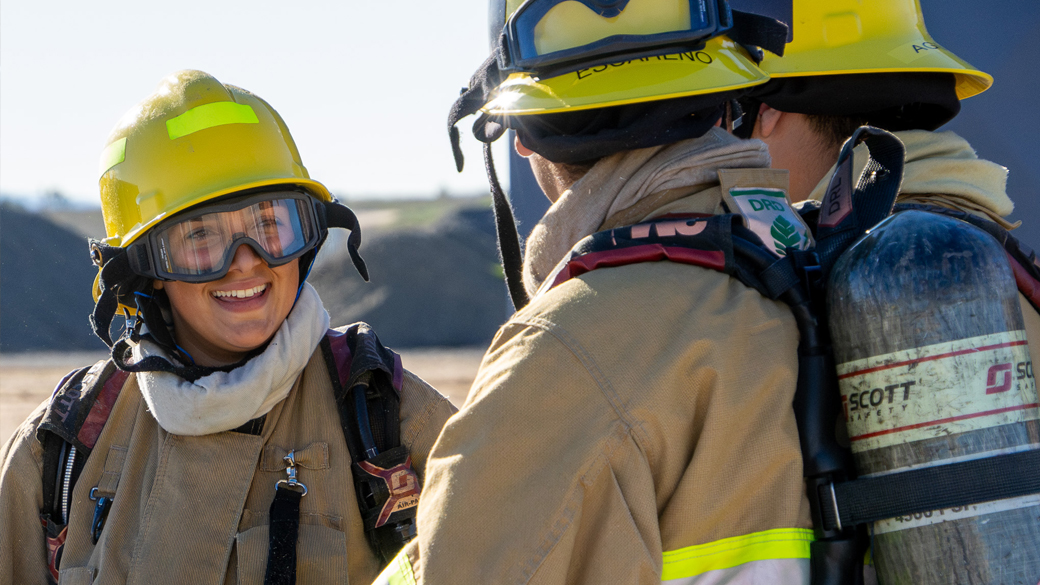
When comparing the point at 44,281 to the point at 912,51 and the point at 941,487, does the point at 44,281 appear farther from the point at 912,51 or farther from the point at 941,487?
the point at 941,487

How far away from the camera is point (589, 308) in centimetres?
142

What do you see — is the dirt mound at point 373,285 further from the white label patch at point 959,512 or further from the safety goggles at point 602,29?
the white label patch at point 959,512

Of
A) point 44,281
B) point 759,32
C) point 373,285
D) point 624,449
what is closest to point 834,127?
point 759,32

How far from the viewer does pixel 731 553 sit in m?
1.41

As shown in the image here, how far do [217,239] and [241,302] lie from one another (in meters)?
0.20

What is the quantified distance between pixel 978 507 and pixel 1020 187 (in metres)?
2.91

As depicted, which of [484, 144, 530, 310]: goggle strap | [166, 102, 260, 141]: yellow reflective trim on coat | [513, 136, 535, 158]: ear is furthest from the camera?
[166, 102, 260, 141]: yellow reflective trim on coat

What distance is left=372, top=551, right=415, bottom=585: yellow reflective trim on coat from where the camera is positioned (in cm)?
138

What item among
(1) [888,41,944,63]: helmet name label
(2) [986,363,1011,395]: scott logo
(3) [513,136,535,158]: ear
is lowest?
(2) [986,363,1011,395]: scott logo

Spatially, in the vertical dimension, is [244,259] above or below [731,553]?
above

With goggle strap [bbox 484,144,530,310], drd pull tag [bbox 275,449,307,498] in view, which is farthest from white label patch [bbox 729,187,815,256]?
drd pull tag [bbox 275,449,307,498]

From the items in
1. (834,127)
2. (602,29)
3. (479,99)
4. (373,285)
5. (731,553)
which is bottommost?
(373,285)

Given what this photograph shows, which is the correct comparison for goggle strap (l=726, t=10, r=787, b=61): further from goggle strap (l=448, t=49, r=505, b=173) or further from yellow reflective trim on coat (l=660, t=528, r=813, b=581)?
yellow reflective trim on coat (l=660, t=528, r=813, b=581)

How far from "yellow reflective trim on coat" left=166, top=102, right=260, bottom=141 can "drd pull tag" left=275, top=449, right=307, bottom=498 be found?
1.06 m
